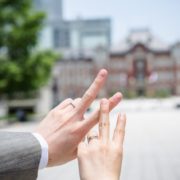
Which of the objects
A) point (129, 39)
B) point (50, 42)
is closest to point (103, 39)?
point (50, 42)

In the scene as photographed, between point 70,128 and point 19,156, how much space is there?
0.18m

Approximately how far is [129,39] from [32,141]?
7819cm

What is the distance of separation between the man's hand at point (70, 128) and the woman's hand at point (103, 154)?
41 millimetres

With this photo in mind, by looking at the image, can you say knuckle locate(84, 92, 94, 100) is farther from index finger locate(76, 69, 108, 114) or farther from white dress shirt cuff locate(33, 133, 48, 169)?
white dress shirt cuff locate(33, 133, 48, 169)

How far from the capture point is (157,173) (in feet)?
22.1

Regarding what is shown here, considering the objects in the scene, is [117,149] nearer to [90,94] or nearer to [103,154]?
[103,154]

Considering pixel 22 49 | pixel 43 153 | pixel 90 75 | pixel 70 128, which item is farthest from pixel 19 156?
pixel 90 75

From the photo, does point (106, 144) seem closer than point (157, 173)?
Yes

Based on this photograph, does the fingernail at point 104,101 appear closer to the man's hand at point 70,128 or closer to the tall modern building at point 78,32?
the man's hand at point 70,128

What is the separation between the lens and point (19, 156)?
3.04 ft

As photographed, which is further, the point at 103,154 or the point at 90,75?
the point at 90,75

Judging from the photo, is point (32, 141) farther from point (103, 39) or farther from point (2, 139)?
point (103, 39)

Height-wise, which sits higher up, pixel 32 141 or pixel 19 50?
pixel 32 141

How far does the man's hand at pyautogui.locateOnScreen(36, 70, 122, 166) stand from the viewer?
3.47 ft
